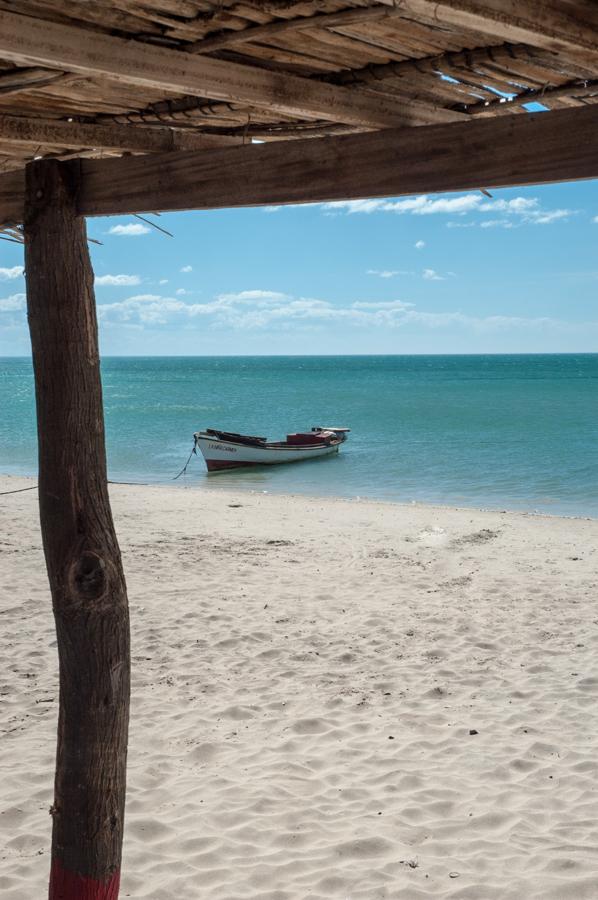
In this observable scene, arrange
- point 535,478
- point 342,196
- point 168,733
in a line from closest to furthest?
1. point 342,196
2. point 168,733
3. point 535,478

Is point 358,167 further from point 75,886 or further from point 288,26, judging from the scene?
point 75,886

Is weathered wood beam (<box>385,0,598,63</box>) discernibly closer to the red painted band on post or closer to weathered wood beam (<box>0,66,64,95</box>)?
weathered wood beam (<box>0,66,64,95</box>)

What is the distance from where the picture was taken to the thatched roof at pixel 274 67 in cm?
191

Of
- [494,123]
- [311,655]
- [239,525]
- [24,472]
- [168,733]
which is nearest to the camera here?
[494,123]

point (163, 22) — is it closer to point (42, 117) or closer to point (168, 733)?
point (42, 117)

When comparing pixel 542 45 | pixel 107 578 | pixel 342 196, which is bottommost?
pixel 107 578

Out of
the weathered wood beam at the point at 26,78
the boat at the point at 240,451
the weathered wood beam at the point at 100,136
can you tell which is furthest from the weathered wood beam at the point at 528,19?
the boat at the point at 240,451

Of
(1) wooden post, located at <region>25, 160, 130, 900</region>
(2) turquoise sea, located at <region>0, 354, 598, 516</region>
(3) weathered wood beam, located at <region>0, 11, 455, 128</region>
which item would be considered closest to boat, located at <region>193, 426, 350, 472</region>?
(2) turquoise sea, located at <region>0, 354, 598, 516</region>

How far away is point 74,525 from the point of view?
8.26 feet

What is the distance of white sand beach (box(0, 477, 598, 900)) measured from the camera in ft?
11.7

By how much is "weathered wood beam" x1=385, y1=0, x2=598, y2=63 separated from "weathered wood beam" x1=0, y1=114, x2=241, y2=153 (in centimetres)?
104

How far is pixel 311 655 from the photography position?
20.1ft

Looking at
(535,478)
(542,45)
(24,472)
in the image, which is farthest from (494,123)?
(24,472)

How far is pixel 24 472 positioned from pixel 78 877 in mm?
22461
